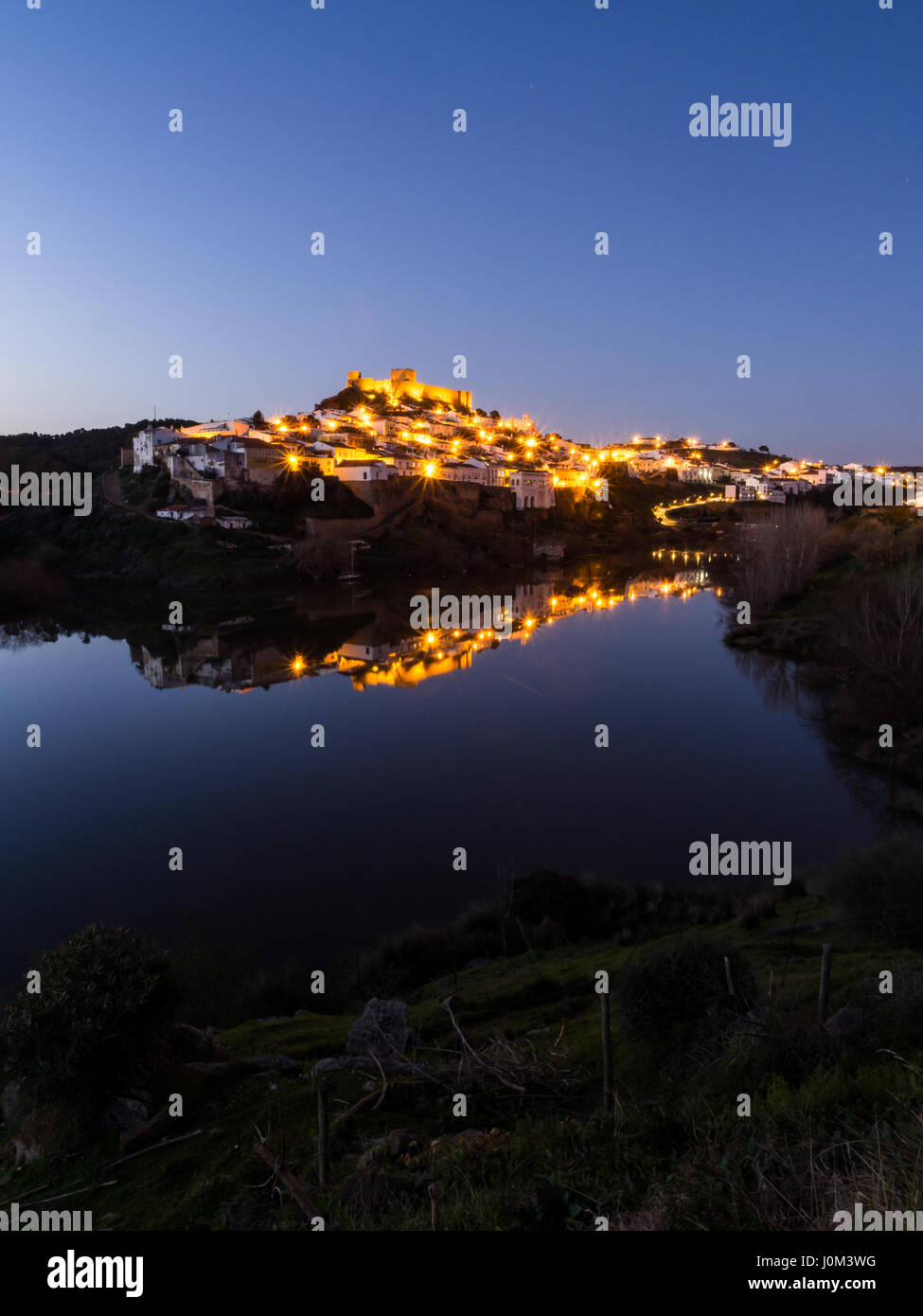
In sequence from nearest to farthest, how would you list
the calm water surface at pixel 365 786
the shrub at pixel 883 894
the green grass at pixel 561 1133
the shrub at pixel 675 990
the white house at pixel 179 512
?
the green grass at pixel 561 1133 < the shrub at pixel 675 990 < the shrub at pixel 883 894 < the calm water surface at pixel 365 786 < the white house at pixel 179 512

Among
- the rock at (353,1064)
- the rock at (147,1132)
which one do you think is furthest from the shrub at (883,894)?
the rock at (147,1132)

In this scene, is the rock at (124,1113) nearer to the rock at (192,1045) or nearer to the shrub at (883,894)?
the rock at (192,1045)

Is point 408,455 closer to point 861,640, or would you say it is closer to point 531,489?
point 531,489

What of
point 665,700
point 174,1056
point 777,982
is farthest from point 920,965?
point 665,700

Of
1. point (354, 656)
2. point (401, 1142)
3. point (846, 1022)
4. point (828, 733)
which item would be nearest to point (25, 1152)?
point (401, 1142)

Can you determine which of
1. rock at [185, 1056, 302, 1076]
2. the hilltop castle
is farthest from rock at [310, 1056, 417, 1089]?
the hilltop castle
